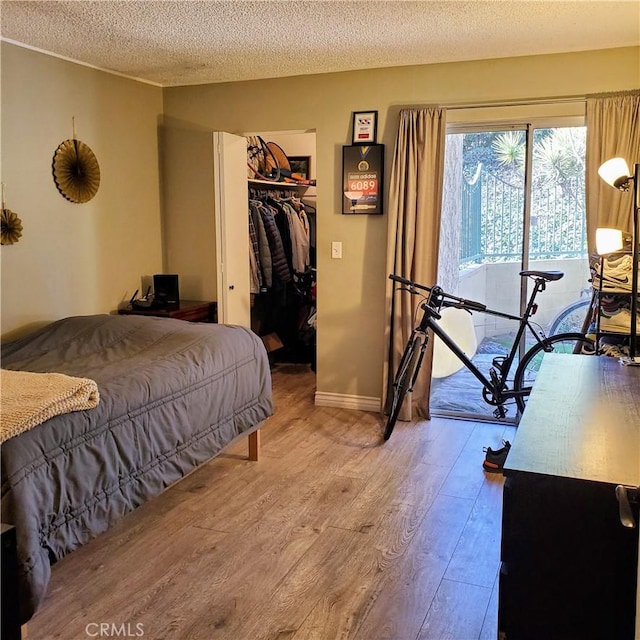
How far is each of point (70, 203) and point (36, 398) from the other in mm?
2346

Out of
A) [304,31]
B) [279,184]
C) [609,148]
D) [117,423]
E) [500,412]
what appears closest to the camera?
[117,423]

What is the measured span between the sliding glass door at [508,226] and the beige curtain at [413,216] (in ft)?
0.53

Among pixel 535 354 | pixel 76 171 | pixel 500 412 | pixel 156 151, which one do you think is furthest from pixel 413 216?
pixel 76 171

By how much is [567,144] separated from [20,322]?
3523 millimetres

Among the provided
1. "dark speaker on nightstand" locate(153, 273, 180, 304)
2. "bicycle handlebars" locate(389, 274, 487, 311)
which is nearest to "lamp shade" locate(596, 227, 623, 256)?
"bicycle handlebars" locate(389, 274, 487, 311)

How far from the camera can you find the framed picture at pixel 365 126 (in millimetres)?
4465

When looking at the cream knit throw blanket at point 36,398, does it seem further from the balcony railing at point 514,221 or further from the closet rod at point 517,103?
the closet rod at point 517,103

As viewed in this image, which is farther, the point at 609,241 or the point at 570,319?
the point at 570,319

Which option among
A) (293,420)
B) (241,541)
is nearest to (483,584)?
(241,541)

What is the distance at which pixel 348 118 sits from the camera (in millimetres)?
4543

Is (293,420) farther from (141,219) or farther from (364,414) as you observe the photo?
Answer: (141,219)

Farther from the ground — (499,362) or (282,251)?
(282,251)

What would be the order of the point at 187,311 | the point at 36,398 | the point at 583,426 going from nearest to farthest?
the point at 583,426, the point at 36,398, the point at 187,311

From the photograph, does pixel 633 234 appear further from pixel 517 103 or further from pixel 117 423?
pixel 117 423
